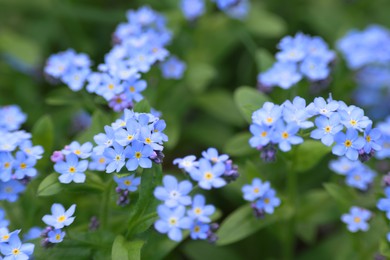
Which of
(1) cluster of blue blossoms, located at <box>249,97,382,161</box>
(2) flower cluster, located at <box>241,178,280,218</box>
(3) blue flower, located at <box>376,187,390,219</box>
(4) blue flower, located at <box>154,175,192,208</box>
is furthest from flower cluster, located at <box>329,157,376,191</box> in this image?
(4) blue flower, located at <box>154,175,192,208</box>

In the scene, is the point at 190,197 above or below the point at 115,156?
below

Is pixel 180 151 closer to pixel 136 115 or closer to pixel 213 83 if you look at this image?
pixel 213 83

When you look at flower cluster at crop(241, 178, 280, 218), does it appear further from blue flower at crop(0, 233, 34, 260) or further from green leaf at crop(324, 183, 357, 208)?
blue flower at crop(0, 233, 34, 260)

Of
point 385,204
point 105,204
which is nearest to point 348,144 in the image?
point 385,204

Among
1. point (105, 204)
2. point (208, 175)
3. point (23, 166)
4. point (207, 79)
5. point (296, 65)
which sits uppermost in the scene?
point (207, 79)

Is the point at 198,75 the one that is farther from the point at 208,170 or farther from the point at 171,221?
the point at 171,221

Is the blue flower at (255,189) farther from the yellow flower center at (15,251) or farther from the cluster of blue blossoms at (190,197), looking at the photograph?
the yellow flower center at (15,251)

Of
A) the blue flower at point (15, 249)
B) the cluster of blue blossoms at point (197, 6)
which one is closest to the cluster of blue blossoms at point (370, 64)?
the cluster of blue blossoms at point (197, 6)
